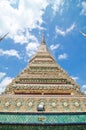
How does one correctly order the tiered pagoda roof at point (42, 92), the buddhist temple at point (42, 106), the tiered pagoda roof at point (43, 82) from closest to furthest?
the buddhist temple at point (42, 106) → the tiered pagoda roof at point (42, 92) → the tiered pagoda roof at point (43, 82)

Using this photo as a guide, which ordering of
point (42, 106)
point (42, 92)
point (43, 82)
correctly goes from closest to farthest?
point (42, 106) → point (42, 92) → point (43, 82)

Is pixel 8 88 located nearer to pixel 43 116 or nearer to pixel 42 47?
pixel 43 116

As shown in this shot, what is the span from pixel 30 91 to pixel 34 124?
683 centimetres

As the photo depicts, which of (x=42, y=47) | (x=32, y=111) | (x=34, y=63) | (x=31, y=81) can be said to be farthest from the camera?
(x=42, y=47)

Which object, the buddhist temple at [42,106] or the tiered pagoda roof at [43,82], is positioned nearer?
the buddhist temple at [42,106]

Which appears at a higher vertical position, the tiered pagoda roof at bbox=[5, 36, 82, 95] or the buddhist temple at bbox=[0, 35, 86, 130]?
the tiered pagoda roof at bbox=[5, 36, 82, 95]

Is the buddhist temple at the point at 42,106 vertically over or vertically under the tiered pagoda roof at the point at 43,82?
under

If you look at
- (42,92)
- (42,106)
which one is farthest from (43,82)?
(42,106)

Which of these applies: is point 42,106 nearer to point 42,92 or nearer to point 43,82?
point 42,92

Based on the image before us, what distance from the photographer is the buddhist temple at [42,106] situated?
1808 cm

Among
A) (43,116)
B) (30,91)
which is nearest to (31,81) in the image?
(30,91)

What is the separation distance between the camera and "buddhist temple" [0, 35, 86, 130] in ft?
59.3

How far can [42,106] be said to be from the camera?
62.6 feet

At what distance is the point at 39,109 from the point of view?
18953 millimetres
